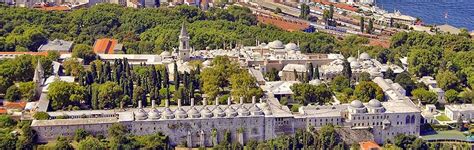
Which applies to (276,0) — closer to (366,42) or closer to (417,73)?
(366,42)

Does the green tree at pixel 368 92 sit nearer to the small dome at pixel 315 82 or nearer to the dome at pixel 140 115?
the small dome at pixel 315 82

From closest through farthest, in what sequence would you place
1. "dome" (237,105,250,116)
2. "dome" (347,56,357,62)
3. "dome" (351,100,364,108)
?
"dome" (237,105,250,116)
"dome" (351,100,364,108)
"dome" (347,56,357,62)

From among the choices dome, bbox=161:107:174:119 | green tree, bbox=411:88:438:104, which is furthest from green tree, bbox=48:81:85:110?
green tree, bbox=411:88:438:104

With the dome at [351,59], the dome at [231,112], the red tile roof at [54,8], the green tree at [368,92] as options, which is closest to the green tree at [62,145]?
the dome at [231,112]

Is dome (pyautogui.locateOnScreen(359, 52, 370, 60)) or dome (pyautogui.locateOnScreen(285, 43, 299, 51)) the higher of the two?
dome (pyautogui.locateOnScreen(285, 43, 299, 51))

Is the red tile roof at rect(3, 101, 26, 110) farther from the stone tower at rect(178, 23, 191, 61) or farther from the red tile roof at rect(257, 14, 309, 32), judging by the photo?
the red tile roof at rect(257, 14, 309, 32)

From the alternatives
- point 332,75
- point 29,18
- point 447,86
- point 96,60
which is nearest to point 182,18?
point 29,18

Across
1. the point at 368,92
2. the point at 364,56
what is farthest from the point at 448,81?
the point at 368,92

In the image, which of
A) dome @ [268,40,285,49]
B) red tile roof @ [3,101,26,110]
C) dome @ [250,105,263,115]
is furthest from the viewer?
dome @ [268,40,285,49]

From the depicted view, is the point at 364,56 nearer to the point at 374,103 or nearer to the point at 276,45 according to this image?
the point at 276,45
